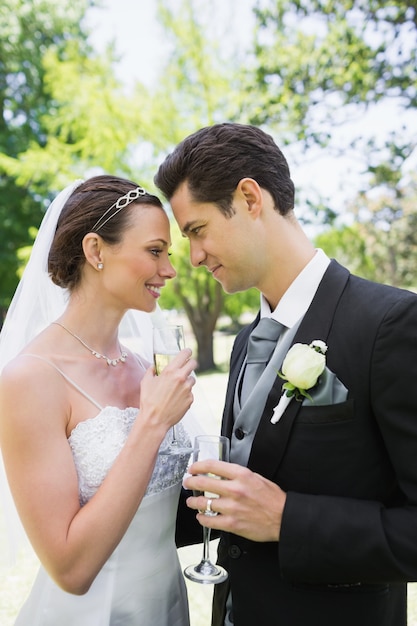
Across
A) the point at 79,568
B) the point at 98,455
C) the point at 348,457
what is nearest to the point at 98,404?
the point at 98,455

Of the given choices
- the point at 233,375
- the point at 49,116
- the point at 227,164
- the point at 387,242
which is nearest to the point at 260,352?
the point at 233,375

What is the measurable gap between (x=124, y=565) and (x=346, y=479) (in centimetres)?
118

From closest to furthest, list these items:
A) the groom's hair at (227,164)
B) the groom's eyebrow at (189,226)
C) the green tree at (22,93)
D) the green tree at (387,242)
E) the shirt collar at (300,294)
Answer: the shirt collar at (300,294)
the groom's hair at (227,164)
the groom's eyebrow at (189,226)
the green tree at (22,93)
the green tree at (387,242)

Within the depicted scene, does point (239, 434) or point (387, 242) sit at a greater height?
point (387, 242)

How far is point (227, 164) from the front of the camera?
2.38 metres

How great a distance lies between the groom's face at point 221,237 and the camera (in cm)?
243

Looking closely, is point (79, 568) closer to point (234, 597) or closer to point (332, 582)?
point (234, 597)

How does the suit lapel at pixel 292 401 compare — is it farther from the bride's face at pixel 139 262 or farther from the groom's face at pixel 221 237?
the bride's face at pixel 139 262

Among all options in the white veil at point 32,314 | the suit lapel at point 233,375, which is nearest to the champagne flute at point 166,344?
the suit lapel at point 233,375

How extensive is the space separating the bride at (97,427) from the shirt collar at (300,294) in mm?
449

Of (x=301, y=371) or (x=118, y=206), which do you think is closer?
(x=301, y=371)

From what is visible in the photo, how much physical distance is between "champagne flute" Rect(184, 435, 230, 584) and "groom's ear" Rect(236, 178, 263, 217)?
1.01m

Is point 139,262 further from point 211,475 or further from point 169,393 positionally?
point 211,475

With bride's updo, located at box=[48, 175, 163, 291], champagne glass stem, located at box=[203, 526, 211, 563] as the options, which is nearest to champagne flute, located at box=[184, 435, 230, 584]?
champagne glass stem, located at box=[203, 526, 211, 563]
